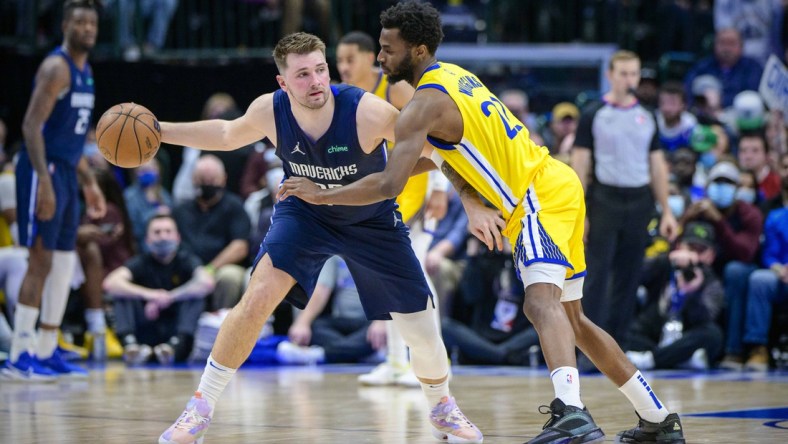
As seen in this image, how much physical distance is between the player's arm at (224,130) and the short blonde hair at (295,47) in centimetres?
22

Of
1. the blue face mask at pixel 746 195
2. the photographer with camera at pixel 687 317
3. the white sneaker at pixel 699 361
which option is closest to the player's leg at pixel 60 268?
the photographer with camera at pixel 687 317

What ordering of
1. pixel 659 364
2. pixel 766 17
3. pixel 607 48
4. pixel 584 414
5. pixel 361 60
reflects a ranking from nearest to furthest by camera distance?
pixel 584 414 → pixel 361 60 → pixel 659 364 → pixel 766 17 → pixel 607 48

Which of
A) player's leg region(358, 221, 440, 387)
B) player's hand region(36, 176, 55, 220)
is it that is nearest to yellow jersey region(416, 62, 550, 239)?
player's leg region(358, 221, 440, 387)

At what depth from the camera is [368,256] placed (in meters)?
5.31

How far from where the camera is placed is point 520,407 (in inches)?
259

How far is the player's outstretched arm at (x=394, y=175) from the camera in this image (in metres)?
4.61

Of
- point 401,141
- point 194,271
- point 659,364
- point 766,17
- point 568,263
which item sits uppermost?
point 766,17

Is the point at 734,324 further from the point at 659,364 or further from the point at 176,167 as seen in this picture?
the point at 176,167

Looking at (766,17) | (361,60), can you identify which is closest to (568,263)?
(361,60)

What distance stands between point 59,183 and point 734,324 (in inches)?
216

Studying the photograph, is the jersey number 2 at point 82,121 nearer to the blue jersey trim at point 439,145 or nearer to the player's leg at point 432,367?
the player's leg at point 432,367

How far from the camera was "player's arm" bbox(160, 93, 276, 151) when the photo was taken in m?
5.20

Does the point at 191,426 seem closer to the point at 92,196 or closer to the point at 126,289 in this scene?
the point at 92,196

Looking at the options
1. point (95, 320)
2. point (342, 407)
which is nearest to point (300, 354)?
point (95, 320)
